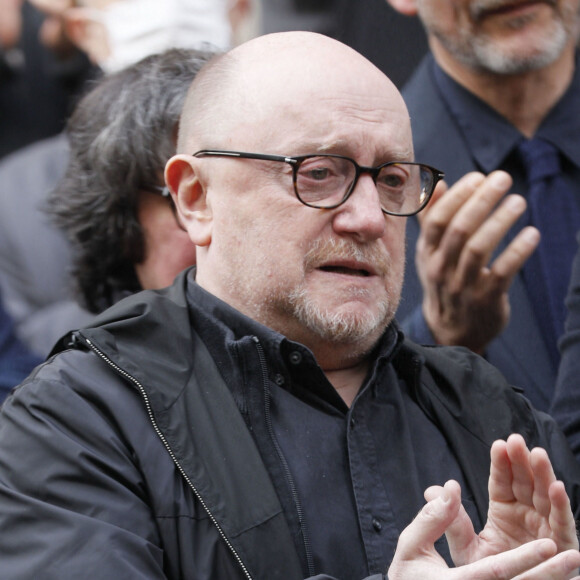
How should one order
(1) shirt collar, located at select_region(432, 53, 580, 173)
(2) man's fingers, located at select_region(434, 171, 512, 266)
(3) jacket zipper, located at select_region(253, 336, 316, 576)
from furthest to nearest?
1. (1) shirt collar, located at select_region(432, 53, 580, 173)
2. (2) man's fingers, located at select_region(434, 171, 512, 266)
3. (3) jacket zipper, located at select_region(253, 336, 316, 576)

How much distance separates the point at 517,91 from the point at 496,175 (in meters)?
0.61

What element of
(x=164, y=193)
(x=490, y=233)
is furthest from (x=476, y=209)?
(x=164, y=193)

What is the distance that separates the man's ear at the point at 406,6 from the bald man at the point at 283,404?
0.94 metres

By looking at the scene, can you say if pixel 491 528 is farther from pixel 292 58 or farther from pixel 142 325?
pixel 292 58

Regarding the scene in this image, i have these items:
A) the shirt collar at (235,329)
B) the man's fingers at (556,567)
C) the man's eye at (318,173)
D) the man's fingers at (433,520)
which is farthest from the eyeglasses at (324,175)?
the man's fingers at (556,567)

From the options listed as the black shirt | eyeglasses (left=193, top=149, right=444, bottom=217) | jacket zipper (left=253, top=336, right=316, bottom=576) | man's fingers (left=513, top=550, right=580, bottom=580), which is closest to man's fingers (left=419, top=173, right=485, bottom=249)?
eyeglasses (left=193, top=149, right=444, bottom=217)

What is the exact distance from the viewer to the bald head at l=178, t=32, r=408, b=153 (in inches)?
86.1

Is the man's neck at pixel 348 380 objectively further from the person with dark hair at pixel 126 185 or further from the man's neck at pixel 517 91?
the man's neck at pixel 517 91

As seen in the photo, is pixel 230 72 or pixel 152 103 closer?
pixel 230 72

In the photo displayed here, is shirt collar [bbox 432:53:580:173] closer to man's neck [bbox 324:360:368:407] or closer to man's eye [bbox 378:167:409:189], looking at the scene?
man's eye [bbox 378:167:409:189]

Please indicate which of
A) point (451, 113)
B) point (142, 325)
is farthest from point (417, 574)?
point (451, 113)

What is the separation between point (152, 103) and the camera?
2797 mm

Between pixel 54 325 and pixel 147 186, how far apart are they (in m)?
0.79

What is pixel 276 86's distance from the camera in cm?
221
